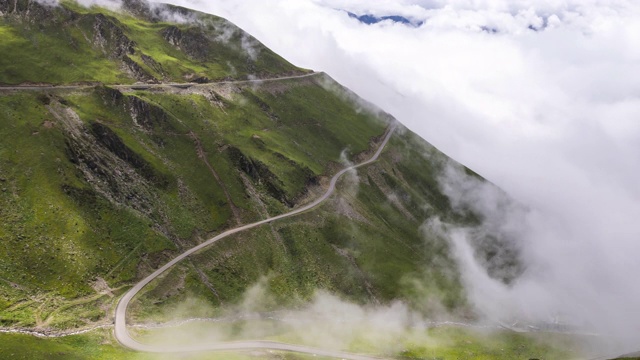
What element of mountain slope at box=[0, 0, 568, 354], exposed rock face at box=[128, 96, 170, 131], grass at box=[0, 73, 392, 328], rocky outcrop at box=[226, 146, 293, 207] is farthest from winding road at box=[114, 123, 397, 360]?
exposed rock face at box=[128, 96, 170, 131]

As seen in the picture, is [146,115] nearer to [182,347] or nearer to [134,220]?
[134,220]

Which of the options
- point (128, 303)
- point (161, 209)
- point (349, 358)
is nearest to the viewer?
point (128, 303)

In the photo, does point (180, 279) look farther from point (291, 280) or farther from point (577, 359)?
point (577, 359)

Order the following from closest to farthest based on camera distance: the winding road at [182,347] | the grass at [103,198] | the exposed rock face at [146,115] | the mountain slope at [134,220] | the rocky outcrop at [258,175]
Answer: the winding road at [182,347], the grass at [103,198], the mountain slope at [134,220], the exposed rock face at [146,115], the rocky outcrop at [258,175]

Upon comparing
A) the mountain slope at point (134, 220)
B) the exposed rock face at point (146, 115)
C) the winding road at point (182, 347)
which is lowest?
the winding road at point (182, 347)

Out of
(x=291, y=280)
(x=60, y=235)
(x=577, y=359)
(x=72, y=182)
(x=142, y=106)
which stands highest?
(x=142, y=106)

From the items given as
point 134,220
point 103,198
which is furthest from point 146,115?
point 134,220

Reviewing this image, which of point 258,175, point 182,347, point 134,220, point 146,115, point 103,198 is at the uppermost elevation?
point 146,115

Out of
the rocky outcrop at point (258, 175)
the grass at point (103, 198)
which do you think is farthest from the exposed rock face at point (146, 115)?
the rocky outcrop at point (258, 175)

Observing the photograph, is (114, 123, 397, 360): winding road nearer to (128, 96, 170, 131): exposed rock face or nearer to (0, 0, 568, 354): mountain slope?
(0, 0, 568, 354): mountain slope

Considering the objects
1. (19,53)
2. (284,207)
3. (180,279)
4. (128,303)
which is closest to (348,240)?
(284,207)

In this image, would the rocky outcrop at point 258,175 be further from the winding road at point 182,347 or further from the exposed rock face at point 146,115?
the winding road at point 182,347
